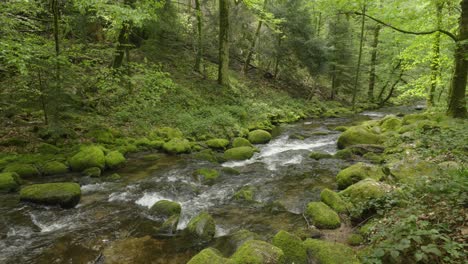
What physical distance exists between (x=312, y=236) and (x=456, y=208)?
2298 millimetres

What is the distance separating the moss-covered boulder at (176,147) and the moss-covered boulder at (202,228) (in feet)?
18.4

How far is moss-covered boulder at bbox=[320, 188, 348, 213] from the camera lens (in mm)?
5828

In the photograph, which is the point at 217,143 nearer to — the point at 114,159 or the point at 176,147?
the point at 176,147

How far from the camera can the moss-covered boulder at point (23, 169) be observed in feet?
25.4

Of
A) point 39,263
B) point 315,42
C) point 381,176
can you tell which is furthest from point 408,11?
point 315,42

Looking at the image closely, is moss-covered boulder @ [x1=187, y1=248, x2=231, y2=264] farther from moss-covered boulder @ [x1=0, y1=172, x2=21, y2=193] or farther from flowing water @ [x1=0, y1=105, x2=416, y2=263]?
moss-covered boulder @ [x1=0, y1=172, x2=21, y2=193]

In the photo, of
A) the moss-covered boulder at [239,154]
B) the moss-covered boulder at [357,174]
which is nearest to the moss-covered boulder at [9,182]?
the moss-covered boulder at [239,154]

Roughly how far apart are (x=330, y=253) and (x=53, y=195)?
6.08 m

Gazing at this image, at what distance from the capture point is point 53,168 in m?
8.33

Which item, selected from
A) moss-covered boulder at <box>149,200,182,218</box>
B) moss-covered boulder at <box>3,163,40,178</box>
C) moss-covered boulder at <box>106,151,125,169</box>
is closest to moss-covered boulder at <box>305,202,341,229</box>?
moss-covered boulder at <box>149,200,182,218</box>

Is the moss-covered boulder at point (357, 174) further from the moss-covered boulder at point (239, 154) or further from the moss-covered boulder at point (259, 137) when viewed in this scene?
the moss-covered boulder at point (259, 137)

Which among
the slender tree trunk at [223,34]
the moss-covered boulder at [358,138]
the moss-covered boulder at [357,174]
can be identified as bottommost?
the moss-covered boulder at [357,174]

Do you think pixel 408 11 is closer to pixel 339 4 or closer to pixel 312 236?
pixel 339 4

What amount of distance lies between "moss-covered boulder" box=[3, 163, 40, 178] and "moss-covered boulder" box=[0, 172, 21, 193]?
299mm
